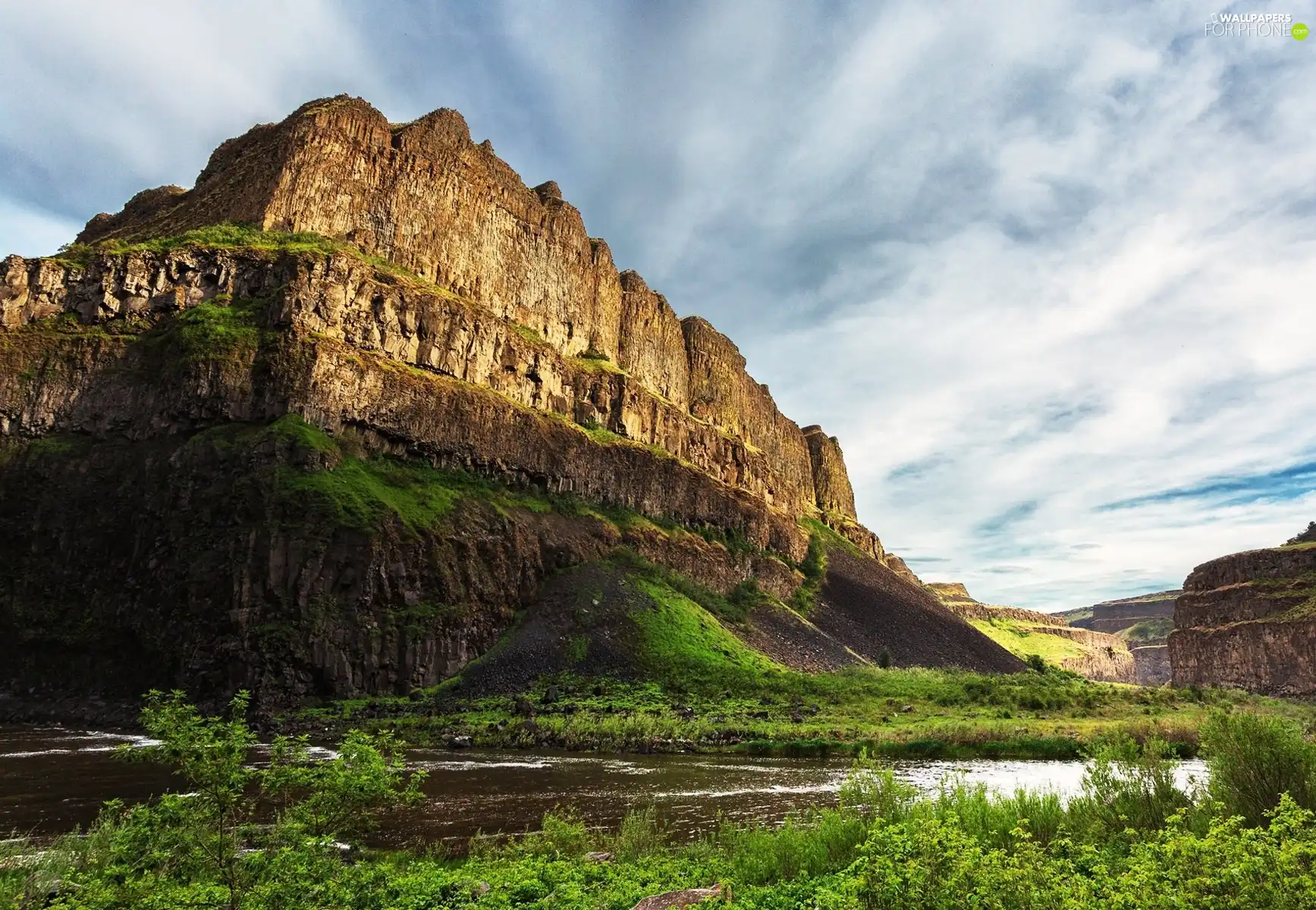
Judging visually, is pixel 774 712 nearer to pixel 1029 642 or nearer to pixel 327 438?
pixel 327 438

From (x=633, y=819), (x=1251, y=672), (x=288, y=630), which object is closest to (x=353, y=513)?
(x=288, y=630)

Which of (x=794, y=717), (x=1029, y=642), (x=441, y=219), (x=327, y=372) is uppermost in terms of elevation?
(x=441, y=219)

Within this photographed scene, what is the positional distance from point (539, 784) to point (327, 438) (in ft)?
143

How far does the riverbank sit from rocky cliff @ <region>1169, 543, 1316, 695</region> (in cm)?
5212

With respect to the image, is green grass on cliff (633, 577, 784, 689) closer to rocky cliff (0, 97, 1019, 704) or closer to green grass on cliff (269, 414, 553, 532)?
rocky cliff (0, 97, 1019, 704)

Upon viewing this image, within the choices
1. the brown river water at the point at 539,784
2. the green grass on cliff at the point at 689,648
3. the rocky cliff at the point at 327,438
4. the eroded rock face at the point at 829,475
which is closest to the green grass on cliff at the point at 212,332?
the rocky cliff at the point at 327,438

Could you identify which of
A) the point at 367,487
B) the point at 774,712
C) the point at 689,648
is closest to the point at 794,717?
the point at 774,712

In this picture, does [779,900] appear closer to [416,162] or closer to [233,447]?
[233,447]

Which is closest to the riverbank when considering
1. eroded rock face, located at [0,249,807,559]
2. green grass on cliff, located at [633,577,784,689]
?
green grass on cliff, located at [633,577,784,689]

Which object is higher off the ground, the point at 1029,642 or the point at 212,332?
Result: the point at 212,332

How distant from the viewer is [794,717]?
42.6m

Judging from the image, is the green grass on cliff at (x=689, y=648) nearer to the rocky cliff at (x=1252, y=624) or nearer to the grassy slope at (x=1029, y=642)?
the rocky cliff at (x=1252, y=624)

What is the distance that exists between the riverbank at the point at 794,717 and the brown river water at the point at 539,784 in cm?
235

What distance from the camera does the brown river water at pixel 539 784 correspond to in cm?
1869
